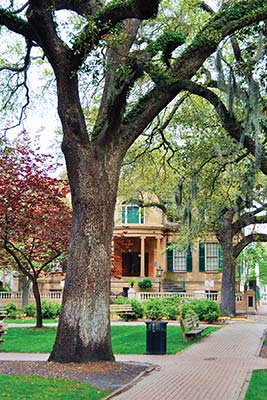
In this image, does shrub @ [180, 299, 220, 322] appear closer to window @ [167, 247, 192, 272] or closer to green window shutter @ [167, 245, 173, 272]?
window @ [167, 247, 192, 272]

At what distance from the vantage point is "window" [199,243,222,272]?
46.9 meters

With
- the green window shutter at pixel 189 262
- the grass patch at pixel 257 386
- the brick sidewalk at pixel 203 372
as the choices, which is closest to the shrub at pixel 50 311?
the brick sidewalk at pixel 203 372

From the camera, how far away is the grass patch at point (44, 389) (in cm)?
884

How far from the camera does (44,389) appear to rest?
934 cm

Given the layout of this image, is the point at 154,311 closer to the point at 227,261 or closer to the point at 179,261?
the point at 227,261

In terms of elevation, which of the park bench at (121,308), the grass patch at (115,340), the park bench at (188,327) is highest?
the park bench at (121,308)

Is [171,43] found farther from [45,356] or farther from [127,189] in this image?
[127,189]

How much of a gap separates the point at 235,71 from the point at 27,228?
10505mm

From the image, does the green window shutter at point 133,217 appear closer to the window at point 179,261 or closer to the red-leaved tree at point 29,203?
the window at point 179,261

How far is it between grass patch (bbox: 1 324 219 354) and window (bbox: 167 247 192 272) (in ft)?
76.8

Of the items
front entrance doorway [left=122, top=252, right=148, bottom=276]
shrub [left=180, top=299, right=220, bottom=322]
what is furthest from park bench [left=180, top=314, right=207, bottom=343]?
front entrance doorway [left=122, top=252, right=148, bottom=276]

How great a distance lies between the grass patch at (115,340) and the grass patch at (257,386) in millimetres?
4244

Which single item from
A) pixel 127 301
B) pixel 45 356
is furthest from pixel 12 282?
pixel 45 356

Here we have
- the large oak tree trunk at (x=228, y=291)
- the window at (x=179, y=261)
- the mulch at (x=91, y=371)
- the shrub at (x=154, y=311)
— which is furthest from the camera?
the window at (x=179, y=261)
